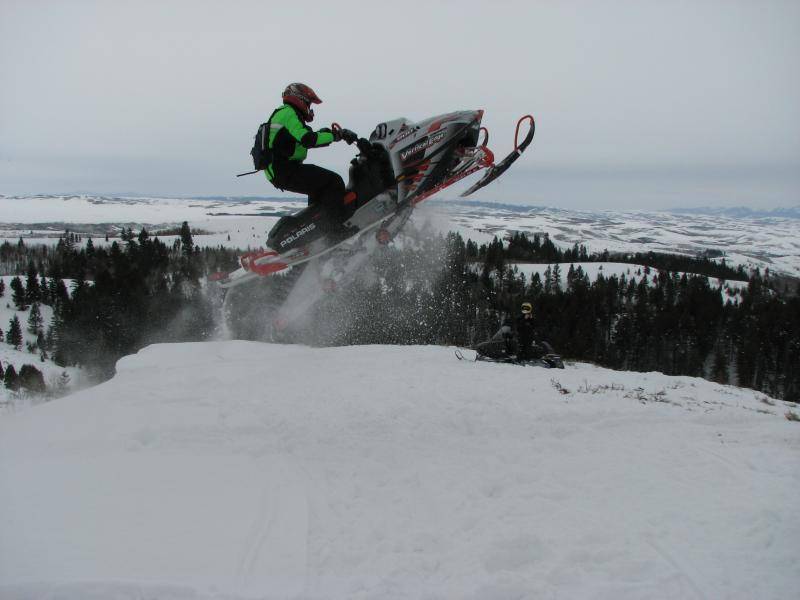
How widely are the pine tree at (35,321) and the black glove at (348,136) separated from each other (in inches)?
3667

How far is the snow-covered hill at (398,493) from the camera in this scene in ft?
10.9

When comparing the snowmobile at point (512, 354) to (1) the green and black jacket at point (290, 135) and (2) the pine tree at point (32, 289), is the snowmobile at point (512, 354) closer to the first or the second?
(1) the green and black jacket at point (290, 135)

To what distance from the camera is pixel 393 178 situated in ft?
31.4

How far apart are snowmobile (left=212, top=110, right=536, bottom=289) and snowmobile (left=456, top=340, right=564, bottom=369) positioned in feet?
12.5

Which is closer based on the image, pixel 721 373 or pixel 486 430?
pixel 486 430

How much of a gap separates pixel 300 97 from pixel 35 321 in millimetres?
94307

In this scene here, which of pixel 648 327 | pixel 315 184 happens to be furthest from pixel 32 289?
pixel 648 327

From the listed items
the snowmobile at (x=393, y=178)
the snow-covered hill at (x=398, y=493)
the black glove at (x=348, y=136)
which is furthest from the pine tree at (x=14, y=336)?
the black glove at (x=348, y=136)

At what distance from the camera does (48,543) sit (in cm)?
355

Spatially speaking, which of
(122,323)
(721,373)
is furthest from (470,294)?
(122,323)

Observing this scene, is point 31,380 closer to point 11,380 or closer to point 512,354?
point 11,380

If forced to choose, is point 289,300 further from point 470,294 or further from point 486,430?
point 470,294

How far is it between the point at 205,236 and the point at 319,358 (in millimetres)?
190490

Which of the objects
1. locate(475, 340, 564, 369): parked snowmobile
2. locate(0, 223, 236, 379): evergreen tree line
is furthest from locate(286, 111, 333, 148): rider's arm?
locate(0, 223, 236, 379): evergreen tree line
